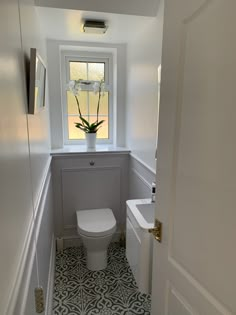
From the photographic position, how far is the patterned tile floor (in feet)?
5.68

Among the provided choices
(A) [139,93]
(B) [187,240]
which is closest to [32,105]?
(B) [187,240]

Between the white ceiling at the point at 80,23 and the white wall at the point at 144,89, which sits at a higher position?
the white ceiling at the point at 80,23

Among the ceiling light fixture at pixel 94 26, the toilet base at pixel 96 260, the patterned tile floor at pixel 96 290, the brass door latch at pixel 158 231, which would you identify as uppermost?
the ceiling light fixture at pixel 94 26

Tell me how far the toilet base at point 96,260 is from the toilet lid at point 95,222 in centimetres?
25

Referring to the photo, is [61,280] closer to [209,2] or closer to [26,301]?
[26,301]

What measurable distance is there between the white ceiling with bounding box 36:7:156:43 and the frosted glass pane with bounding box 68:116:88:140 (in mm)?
800

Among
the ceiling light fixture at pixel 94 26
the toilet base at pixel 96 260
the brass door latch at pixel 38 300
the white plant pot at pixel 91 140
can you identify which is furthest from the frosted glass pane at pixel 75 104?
the brass door latch at pixel 38 300

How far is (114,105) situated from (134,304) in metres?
1.90

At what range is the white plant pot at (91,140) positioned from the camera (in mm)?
2465

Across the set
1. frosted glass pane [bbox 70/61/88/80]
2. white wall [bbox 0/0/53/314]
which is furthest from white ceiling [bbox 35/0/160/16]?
frosted glass pane [bbox 70/61/88/80]

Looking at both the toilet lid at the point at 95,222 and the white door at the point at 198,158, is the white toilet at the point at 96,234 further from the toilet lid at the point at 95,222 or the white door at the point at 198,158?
the white door at the point at 198,158

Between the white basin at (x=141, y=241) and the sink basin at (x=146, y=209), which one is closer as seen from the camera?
the white basin at (x=141, y=241)

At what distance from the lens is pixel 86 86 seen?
259 cm

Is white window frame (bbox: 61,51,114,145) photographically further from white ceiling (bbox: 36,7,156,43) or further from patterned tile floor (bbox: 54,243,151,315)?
patterned tile floor (bbox: 54,243,151,315)
